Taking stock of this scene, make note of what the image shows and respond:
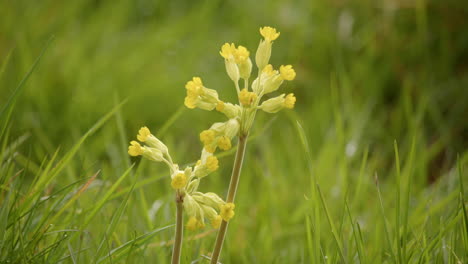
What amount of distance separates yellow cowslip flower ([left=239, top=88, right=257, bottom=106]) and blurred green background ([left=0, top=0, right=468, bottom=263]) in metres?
1.25

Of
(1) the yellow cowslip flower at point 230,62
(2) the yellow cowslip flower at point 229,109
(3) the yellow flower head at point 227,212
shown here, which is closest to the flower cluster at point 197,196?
(3) the yellow flower head at point 227,212

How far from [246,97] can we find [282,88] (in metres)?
3.27

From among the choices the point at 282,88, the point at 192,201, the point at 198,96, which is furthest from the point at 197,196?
the point at 282,88

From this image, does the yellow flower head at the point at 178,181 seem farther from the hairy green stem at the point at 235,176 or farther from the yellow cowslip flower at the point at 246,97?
the yellow cowslip flower at the point at 246,97

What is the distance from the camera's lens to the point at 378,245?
209 cm

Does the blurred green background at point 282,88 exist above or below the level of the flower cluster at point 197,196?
Result: below

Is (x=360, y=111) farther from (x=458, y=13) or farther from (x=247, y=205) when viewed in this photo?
(x=247, y=205)

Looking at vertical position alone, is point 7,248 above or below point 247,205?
above

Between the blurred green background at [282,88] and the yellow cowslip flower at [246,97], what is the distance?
1.25m

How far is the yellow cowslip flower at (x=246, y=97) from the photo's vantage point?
135 centimetres

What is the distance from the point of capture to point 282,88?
459cm

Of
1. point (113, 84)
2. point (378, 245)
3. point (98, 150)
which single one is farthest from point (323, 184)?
point (113, 84)

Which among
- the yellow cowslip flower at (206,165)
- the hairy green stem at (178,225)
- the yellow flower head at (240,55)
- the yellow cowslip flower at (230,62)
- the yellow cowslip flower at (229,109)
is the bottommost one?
the hairy green stem at (178,225)

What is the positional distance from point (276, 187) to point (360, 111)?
1.21 meters
